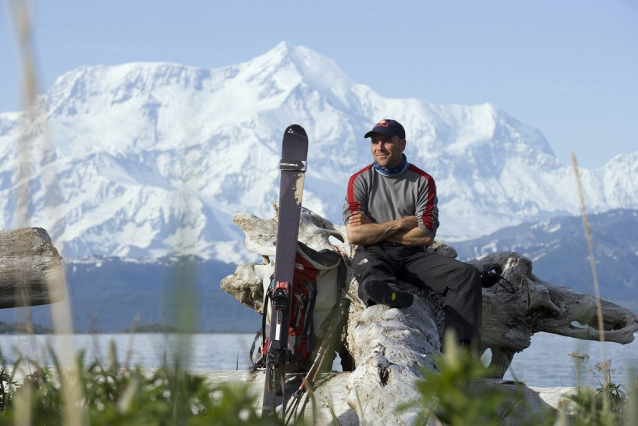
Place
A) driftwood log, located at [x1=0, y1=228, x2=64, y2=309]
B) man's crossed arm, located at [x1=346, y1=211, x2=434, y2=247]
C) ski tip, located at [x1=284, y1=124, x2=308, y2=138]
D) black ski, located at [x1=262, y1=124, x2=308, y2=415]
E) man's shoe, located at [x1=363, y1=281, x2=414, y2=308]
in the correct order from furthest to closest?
ski tip, located at [x1=284, y1=124, x2=308, y2=138] → man's crossed arm, located at [x1=346, y1=211, x2=434, y2=247] → man's shoe, located at [x1=363, y1=281, x2=414, y2=308] → black ski, located at [x1=262, y1=124, x2=308, y2=415] → driftwood log, located at [x1=0, y1=228, x2=64, y2=309]

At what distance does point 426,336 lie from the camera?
21.8 ft

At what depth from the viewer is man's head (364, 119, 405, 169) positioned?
772 cm

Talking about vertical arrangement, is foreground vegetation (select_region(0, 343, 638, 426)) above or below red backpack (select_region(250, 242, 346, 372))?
above

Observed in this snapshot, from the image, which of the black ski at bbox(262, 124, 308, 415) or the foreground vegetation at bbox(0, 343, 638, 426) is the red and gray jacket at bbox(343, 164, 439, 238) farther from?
the foreground vegetation at bbox(0, 343, 638, 426)

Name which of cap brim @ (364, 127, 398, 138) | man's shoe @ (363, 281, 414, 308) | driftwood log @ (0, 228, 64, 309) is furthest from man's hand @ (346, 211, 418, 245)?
driftwood log @ (0, 228, 64, 309)

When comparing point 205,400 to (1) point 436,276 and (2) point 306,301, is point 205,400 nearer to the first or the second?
(2) point 306,301

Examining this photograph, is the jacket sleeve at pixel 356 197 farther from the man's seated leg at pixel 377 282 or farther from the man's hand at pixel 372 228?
the man's seated leg at pixel 377 282

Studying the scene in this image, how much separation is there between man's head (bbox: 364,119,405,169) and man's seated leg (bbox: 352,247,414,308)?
2.77 feet

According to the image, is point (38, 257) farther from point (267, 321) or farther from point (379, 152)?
point (379, 152)

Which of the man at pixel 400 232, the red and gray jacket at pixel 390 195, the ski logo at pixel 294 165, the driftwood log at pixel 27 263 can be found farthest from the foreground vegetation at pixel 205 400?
the red and gray jacket at pixel 390 195

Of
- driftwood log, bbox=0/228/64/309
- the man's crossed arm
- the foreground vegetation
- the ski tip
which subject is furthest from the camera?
the ski tip

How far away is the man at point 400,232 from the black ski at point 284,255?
0.52 m

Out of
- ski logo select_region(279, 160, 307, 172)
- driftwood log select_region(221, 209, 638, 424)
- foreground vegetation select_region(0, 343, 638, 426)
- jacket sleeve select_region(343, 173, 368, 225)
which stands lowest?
driftwood log select_region(221, 209, 638, 424)

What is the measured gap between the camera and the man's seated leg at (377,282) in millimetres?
6773
